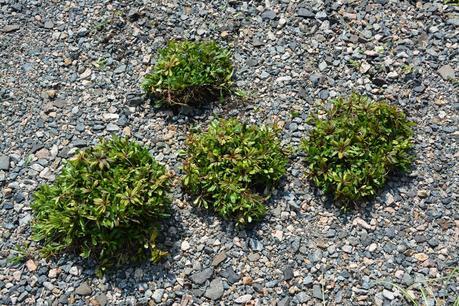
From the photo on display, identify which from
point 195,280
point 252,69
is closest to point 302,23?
point 252,69

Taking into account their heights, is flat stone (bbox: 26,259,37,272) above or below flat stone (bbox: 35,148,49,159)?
below

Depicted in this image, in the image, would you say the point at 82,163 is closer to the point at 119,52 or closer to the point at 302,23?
the point at 119,52

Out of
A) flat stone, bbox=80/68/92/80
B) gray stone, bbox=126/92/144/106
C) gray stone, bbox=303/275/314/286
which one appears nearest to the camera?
gray stone, bbox=303/275/314/286

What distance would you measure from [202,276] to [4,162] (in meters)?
1.92

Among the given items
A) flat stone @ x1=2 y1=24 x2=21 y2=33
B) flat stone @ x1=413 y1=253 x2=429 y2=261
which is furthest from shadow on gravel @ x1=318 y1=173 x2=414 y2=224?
flat stone @ x1=2 y1=24 x2=21 y2=33

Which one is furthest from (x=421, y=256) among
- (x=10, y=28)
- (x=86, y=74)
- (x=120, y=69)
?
(x=10, y=28)

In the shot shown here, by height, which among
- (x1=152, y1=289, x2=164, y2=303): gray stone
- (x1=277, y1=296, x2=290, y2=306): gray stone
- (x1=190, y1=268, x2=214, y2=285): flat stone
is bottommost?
(x1=277, y1=296, x2=290, y2=306): gray stone

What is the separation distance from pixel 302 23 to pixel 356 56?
612 millimetres

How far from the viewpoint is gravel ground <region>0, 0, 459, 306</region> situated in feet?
16.2

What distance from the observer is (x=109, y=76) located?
19.6ft

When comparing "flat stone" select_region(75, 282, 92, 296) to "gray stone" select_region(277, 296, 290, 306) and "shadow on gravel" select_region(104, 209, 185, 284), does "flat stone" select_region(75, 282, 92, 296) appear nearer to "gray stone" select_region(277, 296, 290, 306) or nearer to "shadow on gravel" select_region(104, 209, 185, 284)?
"shadow on gravel" select_region(104, 209, 185, 284)

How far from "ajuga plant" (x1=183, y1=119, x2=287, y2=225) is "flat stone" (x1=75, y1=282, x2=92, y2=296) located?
100 centimetres

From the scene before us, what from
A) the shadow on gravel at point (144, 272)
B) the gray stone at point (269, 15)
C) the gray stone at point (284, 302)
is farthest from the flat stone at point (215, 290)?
the gray stone at point (269, 15)

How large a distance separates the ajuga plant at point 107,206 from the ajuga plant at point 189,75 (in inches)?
28.8
